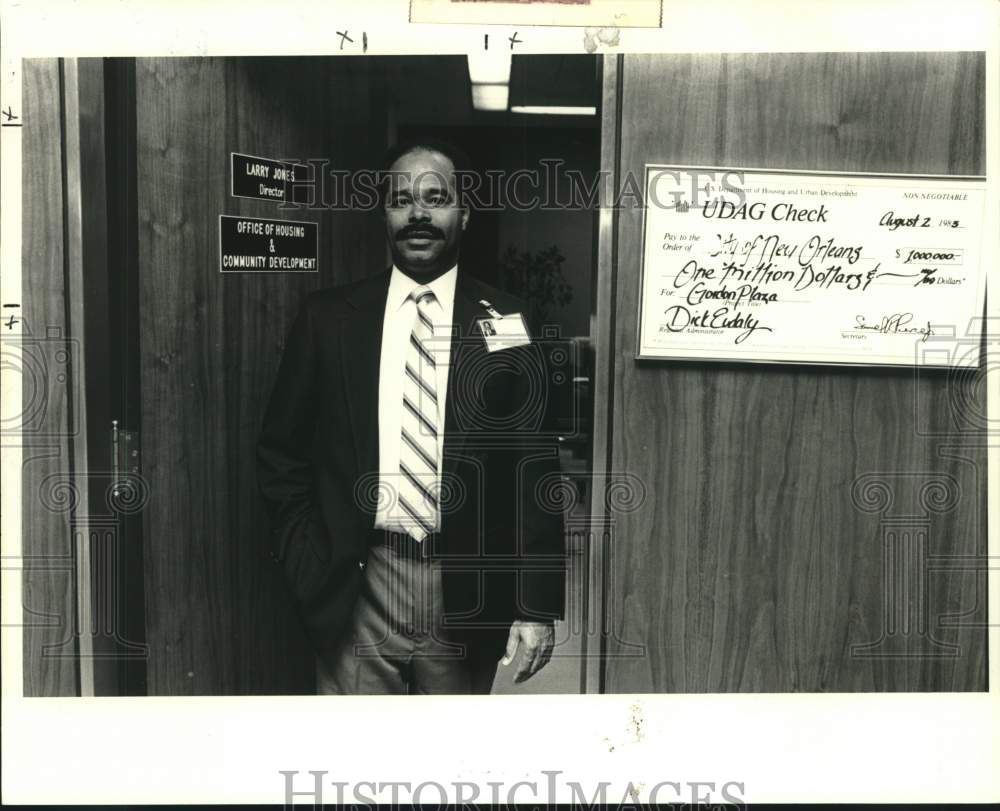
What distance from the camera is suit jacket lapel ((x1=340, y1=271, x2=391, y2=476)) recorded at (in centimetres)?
293

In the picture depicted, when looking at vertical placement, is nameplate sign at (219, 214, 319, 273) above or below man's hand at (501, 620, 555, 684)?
above

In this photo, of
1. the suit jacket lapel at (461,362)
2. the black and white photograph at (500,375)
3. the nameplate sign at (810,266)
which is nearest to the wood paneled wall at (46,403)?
the black and white photograph at (500,375)

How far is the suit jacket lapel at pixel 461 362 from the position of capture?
Answer: 2.91 metres

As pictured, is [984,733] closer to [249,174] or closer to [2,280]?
[249,174]

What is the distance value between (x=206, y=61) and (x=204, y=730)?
213cm

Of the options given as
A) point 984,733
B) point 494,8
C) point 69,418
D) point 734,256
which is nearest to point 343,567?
point 69,418

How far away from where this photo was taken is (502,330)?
9.57ft

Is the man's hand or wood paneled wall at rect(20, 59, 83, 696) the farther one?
the man's hand

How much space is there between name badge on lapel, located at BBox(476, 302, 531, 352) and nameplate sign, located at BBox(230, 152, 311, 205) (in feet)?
2.24

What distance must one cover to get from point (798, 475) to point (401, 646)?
1407 mm

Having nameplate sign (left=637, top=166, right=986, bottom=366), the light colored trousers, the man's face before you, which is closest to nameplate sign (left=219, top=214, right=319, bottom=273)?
the man's face

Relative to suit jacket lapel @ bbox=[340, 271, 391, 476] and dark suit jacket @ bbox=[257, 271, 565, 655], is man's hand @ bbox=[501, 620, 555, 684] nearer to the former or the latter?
dark suit jacket @ bbox=[257, 271, 565, 655]

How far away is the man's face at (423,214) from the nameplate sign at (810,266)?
625mm
